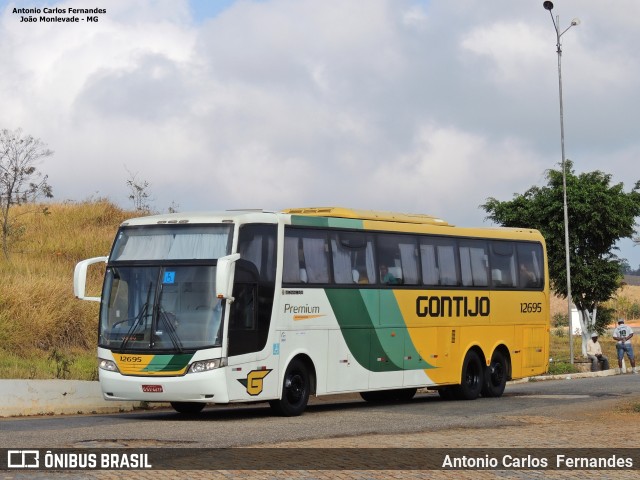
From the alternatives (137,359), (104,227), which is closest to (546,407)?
(137,359)

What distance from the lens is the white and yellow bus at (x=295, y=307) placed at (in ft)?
61.9

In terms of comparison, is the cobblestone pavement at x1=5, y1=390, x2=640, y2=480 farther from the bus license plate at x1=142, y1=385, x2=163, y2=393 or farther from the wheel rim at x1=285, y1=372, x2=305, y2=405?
the bus license plate at x1=142, y1=385, x2=163, y2=393

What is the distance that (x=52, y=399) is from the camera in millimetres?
21891

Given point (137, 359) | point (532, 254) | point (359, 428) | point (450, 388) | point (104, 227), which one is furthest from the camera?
point (104, 227)

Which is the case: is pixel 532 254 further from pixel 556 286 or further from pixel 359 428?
pixel 556 286

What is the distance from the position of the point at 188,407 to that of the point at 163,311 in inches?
103

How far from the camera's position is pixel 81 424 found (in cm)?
1823

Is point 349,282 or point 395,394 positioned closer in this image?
point 349,282

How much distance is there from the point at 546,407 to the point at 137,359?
24.4 ft

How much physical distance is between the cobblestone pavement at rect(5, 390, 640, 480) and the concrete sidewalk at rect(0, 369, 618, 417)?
7.79m

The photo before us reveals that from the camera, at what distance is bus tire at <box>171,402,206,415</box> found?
818 inches

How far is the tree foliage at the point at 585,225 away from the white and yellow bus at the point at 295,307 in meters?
27.2

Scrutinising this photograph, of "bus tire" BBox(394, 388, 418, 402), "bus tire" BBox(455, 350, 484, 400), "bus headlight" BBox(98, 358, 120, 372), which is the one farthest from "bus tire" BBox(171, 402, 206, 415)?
"bus tire" BBox(455, 350, 484, 400)

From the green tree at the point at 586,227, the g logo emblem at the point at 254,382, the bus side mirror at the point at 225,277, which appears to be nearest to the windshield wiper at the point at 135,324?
the bus side mirror at the point at 225,277
